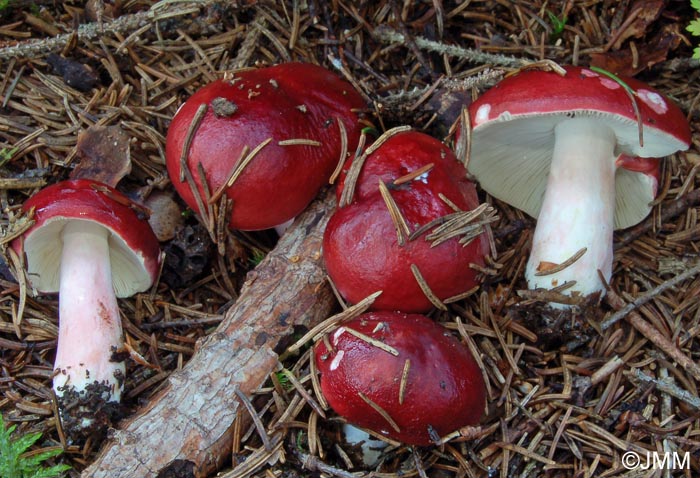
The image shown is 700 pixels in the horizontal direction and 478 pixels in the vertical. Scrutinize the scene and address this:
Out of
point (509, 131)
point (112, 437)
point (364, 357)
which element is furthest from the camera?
point (509, 131)

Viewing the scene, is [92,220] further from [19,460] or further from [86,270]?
[19,460]

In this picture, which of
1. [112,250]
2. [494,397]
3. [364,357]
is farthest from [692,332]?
[112,250]

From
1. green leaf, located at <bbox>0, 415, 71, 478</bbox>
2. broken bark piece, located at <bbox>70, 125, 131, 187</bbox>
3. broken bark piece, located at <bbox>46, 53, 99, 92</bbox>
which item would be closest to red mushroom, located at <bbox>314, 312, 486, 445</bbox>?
green leaf, located at <bbox>0, 415, 71, 478</bbox>

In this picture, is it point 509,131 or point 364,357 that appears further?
point 509,131

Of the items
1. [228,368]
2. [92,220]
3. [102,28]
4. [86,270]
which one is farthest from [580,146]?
[102,28]

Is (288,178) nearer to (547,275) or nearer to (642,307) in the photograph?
(547,275)

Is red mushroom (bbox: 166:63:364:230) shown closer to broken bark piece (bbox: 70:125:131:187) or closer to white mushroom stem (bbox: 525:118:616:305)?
broken bark piece (bbox: 70:125:131:187)
